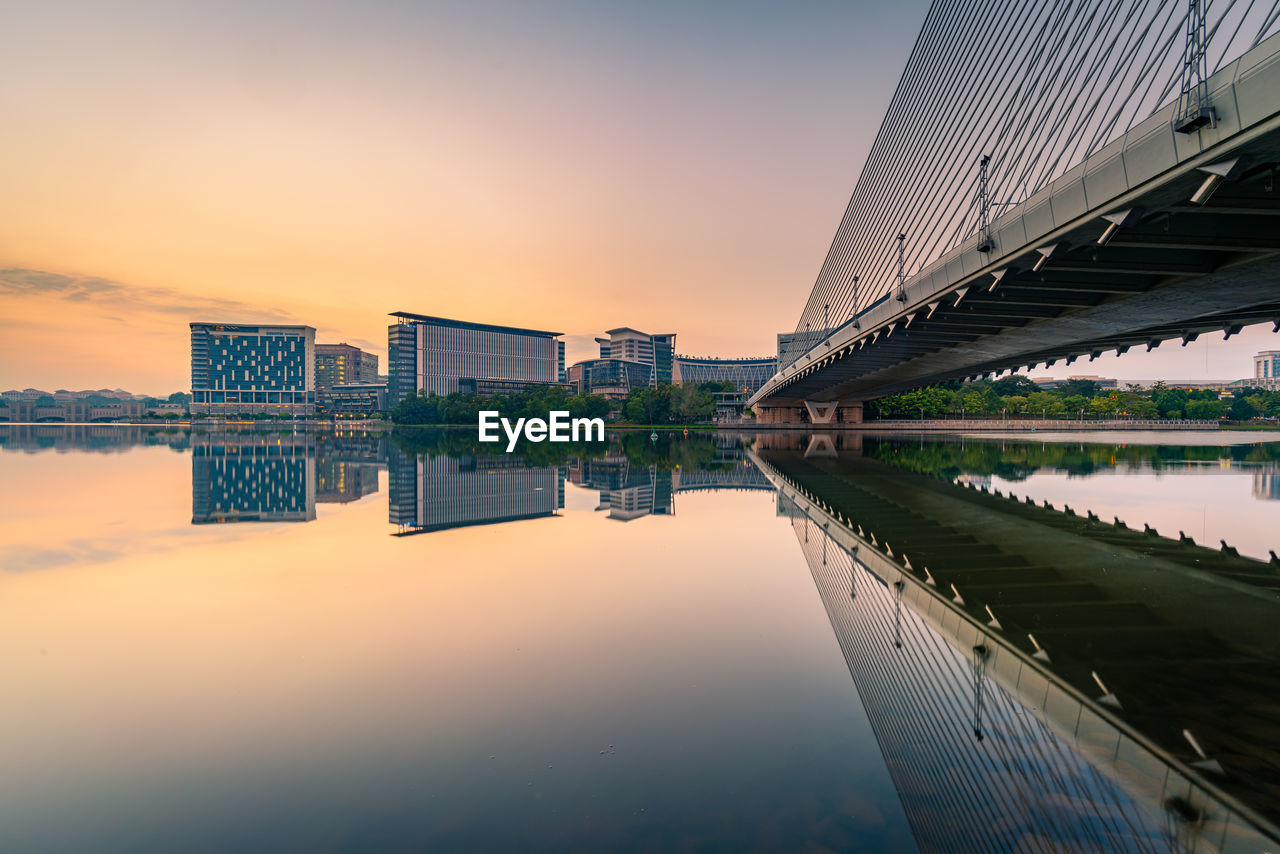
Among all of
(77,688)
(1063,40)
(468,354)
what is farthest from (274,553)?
(468,354)

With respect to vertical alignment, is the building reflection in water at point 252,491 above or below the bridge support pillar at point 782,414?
below

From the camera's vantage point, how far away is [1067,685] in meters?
6.59

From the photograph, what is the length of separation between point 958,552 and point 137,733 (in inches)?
522

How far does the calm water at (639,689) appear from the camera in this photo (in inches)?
178

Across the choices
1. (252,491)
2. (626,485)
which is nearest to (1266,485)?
(626,485)

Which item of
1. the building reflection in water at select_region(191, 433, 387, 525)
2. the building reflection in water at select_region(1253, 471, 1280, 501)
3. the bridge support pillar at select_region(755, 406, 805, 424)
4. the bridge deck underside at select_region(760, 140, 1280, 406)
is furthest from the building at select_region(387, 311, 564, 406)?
the building reflection in water at select_region(1253, 471, 1280, 501)

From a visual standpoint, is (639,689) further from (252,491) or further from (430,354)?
(430,354)

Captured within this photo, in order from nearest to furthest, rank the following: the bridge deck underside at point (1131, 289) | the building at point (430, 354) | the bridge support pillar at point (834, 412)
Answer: the bridge deck underside at point (1131, 289) < the bridge support pillar at point (834, 412) < the building at point (430, 354)

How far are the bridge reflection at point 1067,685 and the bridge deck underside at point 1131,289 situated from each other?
21.5 ft

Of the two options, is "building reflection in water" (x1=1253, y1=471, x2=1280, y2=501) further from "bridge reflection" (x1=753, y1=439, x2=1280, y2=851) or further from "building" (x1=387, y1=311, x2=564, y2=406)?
"building" (x1=387, y1=311, x2=564, y2=406)

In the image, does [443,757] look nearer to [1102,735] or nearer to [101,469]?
[1102,735]

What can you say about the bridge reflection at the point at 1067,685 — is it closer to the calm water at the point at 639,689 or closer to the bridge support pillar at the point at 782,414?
the calm water at the point at 639,689

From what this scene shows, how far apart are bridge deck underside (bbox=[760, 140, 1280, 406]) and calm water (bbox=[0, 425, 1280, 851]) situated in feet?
21.1

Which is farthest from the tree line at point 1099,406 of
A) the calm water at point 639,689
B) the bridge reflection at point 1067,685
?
the calm water at point 639,689
